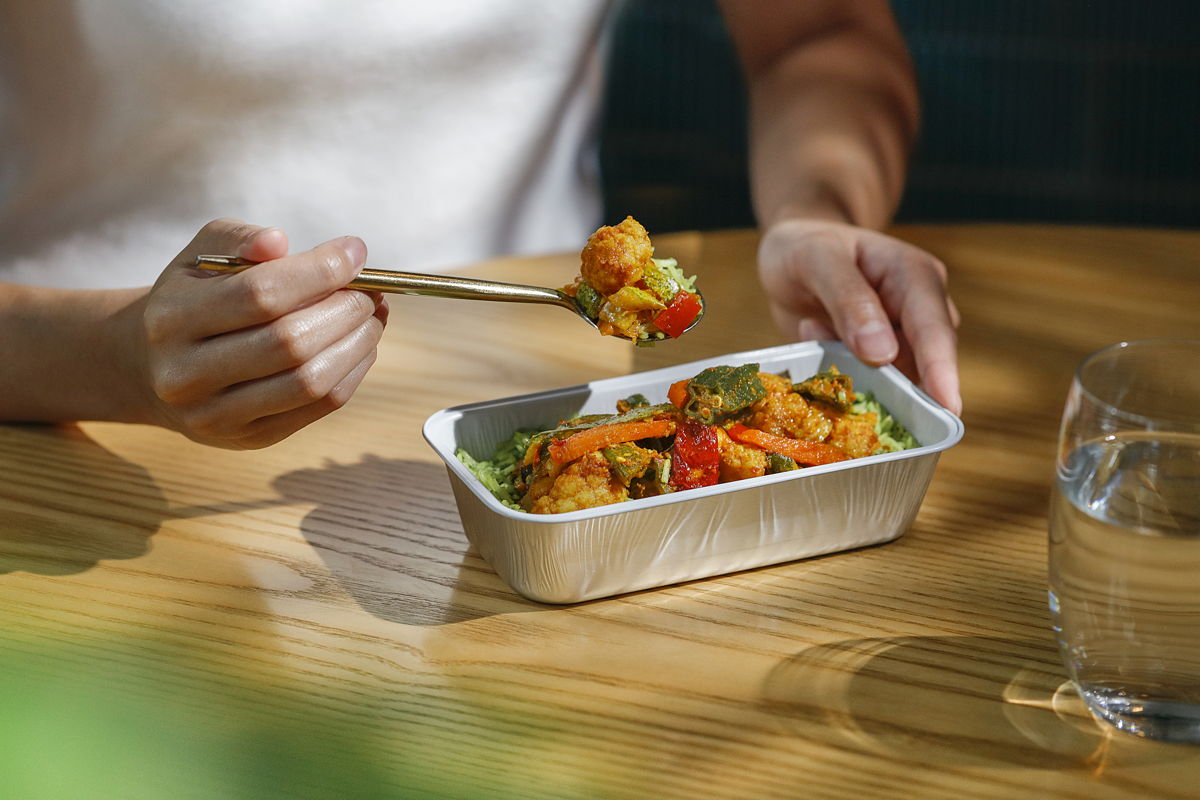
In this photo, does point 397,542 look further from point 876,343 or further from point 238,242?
point 876,343

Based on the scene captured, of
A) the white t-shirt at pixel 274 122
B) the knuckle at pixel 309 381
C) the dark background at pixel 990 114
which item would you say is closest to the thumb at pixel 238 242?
the knuckle at pixel 309 381

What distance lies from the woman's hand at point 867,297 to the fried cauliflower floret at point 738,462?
27 cm

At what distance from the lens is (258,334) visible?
1047 mm

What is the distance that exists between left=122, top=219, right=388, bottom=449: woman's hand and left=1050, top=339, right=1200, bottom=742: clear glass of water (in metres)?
0.61

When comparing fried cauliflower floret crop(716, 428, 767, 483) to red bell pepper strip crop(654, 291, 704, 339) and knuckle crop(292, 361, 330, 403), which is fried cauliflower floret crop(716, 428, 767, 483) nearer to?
red bell pepper strip crop(654, 291, 704, 339)

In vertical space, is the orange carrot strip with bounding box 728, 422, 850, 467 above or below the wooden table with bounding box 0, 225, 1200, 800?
above

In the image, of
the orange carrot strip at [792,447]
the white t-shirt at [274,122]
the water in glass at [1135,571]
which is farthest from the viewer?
the white t-shirt at [274,122]

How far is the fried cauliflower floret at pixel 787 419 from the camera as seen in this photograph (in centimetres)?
114

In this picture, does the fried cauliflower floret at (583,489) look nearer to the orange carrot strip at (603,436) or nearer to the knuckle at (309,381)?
the orange carrot strip at (603,436)

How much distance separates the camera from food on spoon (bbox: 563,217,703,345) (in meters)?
1.16

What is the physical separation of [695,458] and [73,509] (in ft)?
2.01

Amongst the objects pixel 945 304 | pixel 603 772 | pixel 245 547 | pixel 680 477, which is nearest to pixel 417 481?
pixel 245 547

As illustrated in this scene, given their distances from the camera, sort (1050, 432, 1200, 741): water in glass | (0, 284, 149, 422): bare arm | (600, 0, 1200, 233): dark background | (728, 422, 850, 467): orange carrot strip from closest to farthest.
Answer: (1050, 432, 1200, 741): water in glass → (728, 422, 850, 467): orange carrot strip → (0, 284, 149, 422): bare arm → (600, 0, 1200, 233): dark background

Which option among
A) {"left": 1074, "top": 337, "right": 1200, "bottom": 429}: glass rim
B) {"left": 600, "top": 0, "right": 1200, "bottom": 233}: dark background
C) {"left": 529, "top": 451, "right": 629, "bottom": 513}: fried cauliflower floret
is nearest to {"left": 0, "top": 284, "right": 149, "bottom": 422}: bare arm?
{"left": 529, "top": 451, "right": 629, "bottom": 513}: fried cauliflower floret
